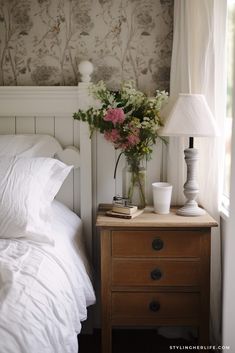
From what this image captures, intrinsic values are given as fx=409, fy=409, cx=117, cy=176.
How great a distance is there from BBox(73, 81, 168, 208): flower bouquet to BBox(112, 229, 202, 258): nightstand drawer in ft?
0.78

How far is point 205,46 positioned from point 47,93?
0.88m

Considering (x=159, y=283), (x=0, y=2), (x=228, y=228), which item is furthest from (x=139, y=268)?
(x=0, y=2)

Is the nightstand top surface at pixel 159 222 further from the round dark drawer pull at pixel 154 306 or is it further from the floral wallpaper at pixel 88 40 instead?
the floral wallpaper at pixel 88 40

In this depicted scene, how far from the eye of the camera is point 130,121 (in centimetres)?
200

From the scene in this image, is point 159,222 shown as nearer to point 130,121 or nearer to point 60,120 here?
point 130,121

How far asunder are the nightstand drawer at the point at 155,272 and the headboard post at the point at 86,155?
1.41 ft

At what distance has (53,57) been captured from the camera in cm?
239

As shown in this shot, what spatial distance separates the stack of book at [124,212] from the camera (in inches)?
79.4

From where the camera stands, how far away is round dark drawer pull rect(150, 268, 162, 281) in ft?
6.46

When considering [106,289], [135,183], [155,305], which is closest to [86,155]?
[135,183]

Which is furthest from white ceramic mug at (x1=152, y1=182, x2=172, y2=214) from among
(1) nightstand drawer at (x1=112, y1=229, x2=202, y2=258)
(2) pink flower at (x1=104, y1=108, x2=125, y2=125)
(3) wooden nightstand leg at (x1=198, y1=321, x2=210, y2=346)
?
(3) wooden nightstand leg at (x1=198, y1=321, x2=210, y2=346)

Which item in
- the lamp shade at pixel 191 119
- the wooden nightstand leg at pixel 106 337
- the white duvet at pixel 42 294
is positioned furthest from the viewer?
the wooden nightstand leg at pixel 106 337

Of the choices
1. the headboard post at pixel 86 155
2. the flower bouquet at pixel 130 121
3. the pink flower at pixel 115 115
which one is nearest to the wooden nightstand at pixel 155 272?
the flower bouquet at pixel 130 121

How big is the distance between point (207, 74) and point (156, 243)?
0.87 m
